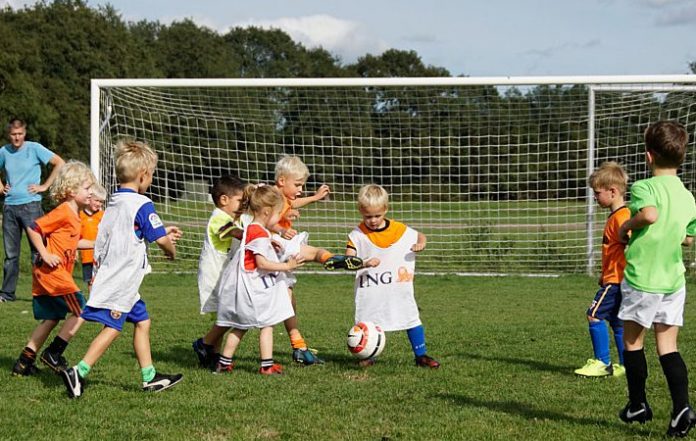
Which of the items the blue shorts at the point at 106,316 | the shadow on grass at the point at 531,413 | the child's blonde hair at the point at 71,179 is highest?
the child's blonde hair at the point at 71,179

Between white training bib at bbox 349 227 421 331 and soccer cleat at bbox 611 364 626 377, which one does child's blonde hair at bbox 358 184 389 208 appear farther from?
soccer cleat at bbox 611 364 626 377

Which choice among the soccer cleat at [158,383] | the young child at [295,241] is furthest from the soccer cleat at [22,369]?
the young child at [295,241]

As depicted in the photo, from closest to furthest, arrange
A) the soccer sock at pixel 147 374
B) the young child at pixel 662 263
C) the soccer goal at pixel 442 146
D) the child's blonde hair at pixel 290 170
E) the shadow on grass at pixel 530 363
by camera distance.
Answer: the young child at pixel 662 263 < the soccer sock at pixel 147 374 < the shadow on grass at pixel 530 363 < the child's blonde hair at pixel 290 170 < the soccer goal at pixel 442 146

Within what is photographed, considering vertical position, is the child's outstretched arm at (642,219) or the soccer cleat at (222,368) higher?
the child's outstretched arm at (642,219)

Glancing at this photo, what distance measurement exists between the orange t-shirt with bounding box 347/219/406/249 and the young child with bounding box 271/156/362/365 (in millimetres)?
358

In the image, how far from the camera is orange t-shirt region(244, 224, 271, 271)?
6637 millimetres

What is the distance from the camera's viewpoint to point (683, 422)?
187 inches

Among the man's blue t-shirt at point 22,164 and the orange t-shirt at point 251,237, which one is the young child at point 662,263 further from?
the man's blue t-shirt at point 22,164

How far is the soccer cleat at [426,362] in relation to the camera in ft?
22.9

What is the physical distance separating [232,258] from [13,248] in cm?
588

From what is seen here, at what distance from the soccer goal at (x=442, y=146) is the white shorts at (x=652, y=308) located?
954 centimetres

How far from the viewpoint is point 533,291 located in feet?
43.2

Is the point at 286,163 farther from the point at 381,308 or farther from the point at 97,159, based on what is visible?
the point at 97,159

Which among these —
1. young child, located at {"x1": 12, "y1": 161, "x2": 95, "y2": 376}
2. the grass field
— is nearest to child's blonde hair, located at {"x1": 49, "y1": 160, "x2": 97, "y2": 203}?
young child, located at {"x1": 12, "y1": 161, "x2": 95, "y2": 376}
